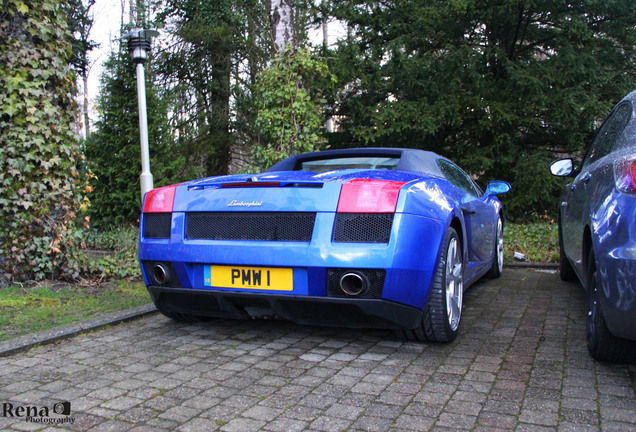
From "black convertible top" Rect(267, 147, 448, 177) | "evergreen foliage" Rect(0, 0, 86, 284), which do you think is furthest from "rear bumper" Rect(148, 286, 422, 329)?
"evergreen foliage" Rect(0, 0, 86, 284)

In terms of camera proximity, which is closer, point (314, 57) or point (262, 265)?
point (262, 265)

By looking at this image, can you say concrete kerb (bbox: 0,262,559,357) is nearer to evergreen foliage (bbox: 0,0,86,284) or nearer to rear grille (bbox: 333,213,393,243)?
evergreen foliage (bbox: 0,0,86,284)

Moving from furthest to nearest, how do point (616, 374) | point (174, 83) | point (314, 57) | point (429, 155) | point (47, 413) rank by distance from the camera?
point (174, 83) → point (314, 57) → point (429, 155) → point (616, 374) → point (47, 413)

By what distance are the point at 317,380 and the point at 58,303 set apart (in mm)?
2861

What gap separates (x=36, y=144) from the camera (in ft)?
16.9

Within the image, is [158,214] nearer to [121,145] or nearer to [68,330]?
[68,330]

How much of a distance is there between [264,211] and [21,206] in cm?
306

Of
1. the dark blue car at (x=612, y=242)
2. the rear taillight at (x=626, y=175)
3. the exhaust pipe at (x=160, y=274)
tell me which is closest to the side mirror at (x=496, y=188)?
the dark blue car at (x=612, y=242)

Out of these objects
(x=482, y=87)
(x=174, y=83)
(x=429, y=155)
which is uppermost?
(x=174, y=83)

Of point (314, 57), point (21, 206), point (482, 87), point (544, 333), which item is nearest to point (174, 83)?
point (314, 57)

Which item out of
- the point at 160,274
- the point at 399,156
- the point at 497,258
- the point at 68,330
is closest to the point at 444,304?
the point at 399,156

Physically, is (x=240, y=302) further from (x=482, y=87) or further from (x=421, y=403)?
(x=482, y=87)

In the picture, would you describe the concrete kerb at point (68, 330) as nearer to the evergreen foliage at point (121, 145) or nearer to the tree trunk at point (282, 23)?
the tree trunk at point (282, 23)

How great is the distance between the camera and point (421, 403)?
2572 mm
